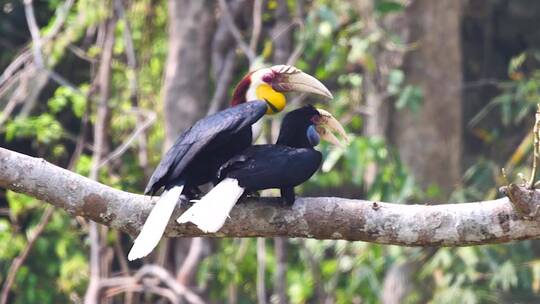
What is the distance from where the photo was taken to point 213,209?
283 centimetres

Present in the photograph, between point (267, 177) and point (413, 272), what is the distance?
2.58 m

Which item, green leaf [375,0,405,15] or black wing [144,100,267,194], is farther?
green leaf [375,0,405,15]

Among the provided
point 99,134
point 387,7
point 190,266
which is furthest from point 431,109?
point 99,134

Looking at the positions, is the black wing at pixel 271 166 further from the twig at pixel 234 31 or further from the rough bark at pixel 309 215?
the twig at pixel 234 31

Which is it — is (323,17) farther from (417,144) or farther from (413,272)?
(413,272)

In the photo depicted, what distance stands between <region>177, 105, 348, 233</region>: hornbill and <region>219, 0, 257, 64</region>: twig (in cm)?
172

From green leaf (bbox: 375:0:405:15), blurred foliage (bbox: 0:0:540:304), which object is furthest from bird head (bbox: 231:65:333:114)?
green leaf (bbox: 375:0:405:15)

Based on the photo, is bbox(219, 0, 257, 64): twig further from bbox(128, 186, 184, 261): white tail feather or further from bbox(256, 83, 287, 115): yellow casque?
bbox(128, 186, 184, 261): white tail feather

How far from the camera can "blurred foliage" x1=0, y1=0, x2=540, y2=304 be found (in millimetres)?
5090

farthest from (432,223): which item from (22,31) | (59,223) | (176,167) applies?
(22,31)

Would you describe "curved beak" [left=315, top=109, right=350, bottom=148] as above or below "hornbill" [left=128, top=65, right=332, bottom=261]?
above

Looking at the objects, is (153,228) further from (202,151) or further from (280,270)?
(280,270)

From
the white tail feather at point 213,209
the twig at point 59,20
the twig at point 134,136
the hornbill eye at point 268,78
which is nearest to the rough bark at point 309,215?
the white tail feather at point 213,209

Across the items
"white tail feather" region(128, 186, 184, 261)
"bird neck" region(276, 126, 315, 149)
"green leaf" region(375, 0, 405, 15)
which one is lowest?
"white tail feather" region(128, 186, 184, 261)
